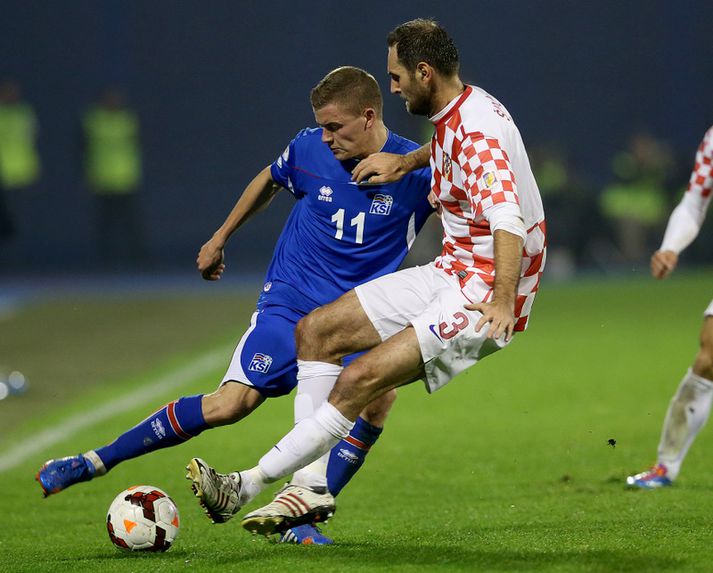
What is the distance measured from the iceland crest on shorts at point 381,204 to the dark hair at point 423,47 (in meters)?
0.87

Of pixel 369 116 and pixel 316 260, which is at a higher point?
pixel 369 116

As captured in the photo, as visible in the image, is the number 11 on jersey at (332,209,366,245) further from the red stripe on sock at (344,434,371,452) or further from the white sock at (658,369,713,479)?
the white sock at (658,369,713,479)

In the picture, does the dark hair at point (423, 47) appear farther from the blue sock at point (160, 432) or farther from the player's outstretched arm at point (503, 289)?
the blue sock at point (160, 432)

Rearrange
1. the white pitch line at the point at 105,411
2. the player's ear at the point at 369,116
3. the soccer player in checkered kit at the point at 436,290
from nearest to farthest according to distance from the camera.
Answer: the soccer player in checkered kit at the point at 436,290 < the player's ear at the point at 369,116 < the white pitch line at the point at 105,411

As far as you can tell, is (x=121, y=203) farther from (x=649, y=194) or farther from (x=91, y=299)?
(x=649, y=194)

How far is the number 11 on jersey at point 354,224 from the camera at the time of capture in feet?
20.3

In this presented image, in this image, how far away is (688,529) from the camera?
583 cm

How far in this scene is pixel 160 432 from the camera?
615cm

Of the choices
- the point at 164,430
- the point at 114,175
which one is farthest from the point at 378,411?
the point at 114,175

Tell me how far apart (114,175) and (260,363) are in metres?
17.3

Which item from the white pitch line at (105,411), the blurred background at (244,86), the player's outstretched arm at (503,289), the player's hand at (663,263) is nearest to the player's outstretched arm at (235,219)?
the player's outstretched arm at (503,289)

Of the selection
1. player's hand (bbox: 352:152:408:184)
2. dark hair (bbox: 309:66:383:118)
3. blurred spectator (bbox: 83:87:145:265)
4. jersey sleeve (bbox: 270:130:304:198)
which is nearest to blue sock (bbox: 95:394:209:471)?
jersey sleeve (bbox: 270:130:304:198)

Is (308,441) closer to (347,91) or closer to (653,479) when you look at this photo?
(347,91)

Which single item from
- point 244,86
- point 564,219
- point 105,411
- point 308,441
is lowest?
point 564,219
